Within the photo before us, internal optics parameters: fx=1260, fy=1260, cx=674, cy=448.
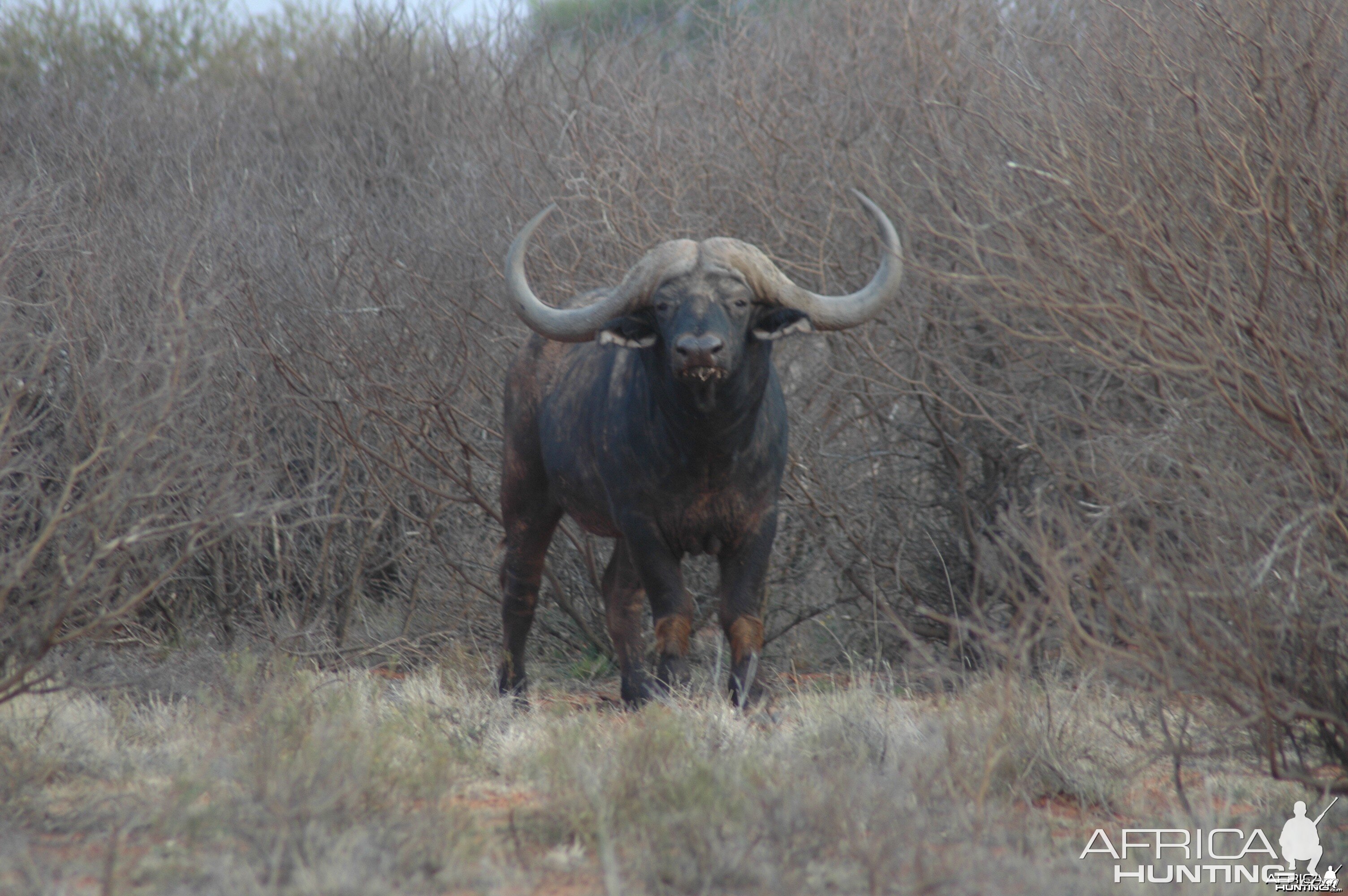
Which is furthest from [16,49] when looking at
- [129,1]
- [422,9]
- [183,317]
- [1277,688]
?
[1277,688]

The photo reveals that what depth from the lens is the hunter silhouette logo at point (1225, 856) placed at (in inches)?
143

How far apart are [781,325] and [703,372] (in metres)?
0.63

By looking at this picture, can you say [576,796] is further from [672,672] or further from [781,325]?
[781,325]

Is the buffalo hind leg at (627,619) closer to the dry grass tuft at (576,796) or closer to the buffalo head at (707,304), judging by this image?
the dry grass tuft at (576,796)

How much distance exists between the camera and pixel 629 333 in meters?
5.62

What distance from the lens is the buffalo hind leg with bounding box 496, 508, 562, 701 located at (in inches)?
271

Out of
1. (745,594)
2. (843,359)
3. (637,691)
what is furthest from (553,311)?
(843,359)

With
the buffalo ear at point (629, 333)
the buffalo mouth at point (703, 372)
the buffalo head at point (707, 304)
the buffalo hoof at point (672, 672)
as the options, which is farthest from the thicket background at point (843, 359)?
the buffalo ear at point (629, 333)

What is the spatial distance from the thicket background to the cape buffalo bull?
756 mm

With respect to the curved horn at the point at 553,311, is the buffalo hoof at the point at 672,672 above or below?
below

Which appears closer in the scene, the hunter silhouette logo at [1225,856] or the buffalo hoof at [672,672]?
the hunter silhouette logo at [1225,856]

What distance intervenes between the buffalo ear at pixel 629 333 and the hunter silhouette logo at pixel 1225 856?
2761mm

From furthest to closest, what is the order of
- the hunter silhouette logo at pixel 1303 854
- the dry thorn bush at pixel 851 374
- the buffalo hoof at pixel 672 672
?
the buffalo hoof at pixel 672 672 < the dry thorn bush at pixel 851 374 < the hunter silhouette logo at pixel 1303 854

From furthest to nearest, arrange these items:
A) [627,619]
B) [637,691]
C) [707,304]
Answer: [627,619], [637,691], [707,304]
